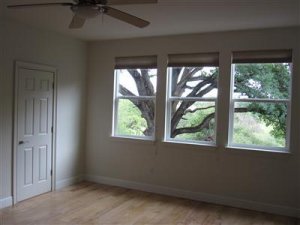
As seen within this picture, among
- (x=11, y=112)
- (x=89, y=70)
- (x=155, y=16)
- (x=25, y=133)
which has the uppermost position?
(x=155, y=16)

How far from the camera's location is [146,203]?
4.43 m

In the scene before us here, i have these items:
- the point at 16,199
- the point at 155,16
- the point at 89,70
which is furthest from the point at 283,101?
the point at 16,199

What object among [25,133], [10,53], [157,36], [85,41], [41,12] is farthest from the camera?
[85,41]

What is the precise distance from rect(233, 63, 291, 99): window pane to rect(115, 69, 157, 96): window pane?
4.49 ft

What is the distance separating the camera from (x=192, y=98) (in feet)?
15.5

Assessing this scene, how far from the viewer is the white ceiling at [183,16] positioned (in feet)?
10.6

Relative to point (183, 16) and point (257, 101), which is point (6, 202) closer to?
point (183, 16)

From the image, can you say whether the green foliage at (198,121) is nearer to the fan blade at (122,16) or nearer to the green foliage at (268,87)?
the green foliage at (268,87)

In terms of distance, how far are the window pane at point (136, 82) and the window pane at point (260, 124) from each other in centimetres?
144

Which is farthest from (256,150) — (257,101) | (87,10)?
(87,10)

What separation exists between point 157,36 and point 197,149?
6.24 feet

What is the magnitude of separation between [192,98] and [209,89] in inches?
11.6

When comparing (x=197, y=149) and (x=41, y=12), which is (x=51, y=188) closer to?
(x=197, y=149)

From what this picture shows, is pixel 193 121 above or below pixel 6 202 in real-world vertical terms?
above
